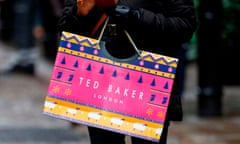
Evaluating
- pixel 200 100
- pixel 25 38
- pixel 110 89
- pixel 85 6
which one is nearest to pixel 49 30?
pixel 25 38

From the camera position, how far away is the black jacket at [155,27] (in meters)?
3.24

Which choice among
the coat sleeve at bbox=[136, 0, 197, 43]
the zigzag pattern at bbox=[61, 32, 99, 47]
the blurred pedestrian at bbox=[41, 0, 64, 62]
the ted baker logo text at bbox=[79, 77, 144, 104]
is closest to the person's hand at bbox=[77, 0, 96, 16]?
the zigzag pattern at bbox=[61, 32, 99, 47]

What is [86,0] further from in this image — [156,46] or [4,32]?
[4,32]

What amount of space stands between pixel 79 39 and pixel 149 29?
325 millimetres

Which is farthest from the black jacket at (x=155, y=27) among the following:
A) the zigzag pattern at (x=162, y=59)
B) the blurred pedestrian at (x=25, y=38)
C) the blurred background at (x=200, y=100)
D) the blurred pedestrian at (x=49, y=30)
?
the blurred pedestrian at (x=49, y=30)

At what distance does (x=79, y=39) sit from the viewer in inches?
126

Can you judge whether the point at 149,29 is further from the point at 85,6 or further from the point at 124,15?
the point at 85,6

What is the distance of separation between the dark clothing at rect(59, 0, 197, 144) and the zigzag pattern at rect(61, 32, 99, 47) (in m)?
0.07

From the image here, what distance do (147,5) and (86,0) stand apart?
0.31 metres

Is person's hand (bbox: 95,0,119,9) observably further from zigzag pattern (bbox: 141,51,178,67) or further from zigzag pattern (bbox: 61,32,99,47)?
zigzag pattern (bbox: 141,51,178,67)

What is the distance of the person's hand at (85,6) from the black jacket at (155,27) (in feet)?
0.10

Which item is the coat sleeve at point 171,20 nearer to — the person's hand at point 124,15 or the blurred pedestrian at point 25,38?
the person's hand at point 124,15

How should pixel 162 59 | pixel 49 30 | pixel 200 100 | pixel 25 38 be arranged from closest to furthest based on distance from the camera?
pixel 162 59
pixel 200 100
pixel 25 38
pixel 49 30

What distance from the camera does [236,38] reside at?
7.00 metres
